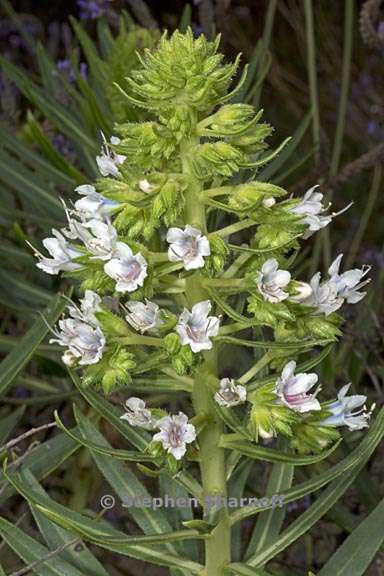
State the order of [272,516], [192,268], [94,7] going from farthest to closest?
[94,7], [272,516], [192,268]

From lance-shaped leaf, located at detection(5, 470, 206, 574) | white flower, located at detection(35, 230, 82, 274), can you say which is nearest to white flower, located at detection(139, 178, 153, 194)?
white flower, located at detection(35, 230, 82, 274)

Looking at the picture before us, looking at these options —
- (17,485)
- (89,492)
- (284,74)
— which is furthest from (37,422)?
(284,74)

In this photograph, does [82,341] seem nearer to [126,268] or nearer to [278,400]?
[126,268]

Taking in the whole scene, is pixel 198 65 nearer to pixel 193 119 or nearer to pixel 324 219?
A: pixel 193 119

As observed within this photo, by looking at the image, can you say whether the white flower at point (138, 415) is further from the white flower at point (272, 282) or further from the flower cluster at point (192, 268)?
the white flower at point (272, 282)

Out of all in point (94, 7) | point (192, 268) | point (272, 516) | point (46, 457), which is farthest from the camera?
point (94, 7)

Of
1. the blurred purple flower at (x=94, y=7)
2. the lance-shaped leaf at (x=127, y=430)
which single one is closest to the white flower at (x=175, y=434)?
the lance-shaped leaf at (x=127, y=430)

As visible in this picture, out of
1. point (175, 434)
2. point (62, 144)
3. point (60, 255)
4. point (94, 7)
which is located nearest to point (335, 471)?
point (175, 434)
